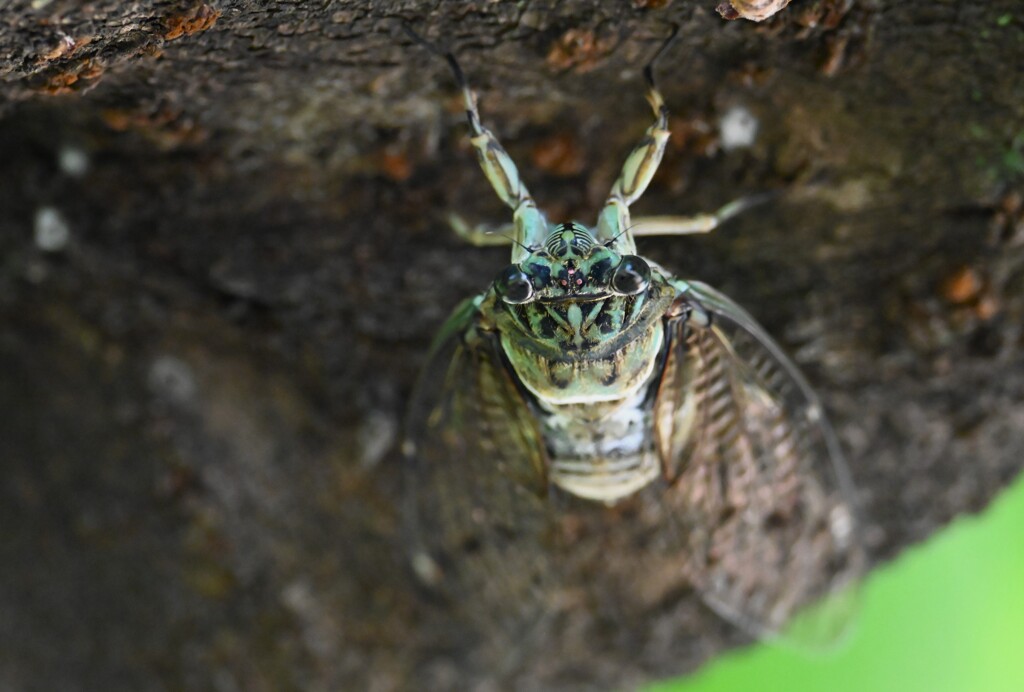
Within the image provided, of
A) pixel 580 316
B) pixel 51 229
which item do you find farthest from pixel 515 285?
pixel 51 229

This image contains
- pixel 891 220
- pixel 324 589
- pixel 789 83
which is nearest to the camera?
pixel 789 83

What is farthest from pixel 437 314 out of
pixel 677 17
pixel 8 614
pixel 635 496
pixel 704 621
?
pixel 8 614

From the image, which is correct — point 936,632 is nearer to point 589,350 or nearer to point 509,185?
point 589,350

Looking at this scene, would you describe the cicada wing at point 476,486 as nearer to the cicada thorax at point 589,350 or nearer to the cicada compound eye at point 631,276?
the cicada thorax at point 589,350

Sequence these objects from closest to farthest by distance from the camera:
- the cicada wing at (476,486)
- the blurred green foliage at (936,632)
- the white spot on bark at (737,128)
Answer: the white spot on bark at (737,128)
the cicada wing at (476,486)
the blurred green foliage at (936,632)

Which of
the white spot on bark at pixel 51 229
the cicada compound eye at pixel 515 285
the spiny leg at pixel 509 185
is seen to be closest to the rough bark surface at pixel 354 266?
the white spot on bark at pixel 51 229

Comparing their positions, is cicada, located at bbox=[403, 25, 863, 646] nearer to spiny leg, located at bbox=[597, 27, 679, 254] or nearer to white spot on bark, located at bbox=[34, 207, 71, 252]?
spiny leg, located at bbox=[597, 27, 679, 254]

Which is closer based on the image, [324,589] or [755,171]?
[755,171]

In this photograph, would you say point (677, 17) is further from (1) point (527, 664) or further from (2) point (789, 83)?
(1) point (527, 664)

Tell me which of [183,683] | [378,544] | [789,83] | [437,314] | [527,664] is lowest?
[527,664]
